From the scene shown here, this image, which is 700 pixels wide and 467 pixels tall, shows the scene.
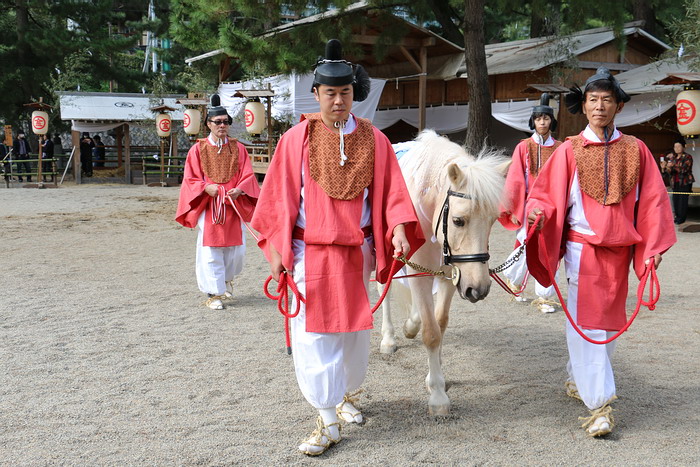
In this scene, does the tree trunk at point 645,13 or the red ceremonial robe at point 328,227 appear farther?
the tree trunk at point 645,13

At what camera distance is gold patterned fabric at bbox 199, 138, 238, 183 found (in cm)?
613

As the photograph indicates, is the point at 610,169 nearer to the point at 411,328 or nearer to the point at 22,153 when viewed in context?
the point at 411,328

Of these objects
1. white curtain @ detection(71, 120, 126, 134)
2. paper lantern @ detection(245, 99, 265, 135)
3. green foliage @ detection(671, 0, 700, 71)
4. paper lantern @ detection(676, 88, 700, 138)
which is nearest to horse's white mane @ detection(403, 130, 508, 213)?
paper lantern @ detection(676, 88, 700, 138)

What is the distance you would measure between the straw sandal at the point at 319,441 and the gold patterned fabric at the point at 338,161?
1.14m

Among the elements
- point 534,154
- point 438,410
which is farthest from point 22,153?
point 438,410

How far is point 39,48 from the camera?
72.3 feet

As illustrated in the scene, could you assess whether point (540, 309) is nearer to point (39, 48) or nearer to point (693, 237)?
point (693, 237)

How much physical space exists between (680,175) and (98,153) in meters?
21.4

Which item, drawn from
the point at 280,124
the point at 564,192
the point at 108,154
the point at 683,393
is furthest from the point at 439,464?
the point at 108,154

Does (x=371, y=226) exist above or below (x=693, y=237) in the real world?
above

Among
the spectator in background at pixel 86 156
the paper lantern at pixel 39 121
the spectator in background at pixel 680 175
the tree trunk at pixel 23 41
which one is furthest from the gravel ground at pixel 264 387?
the tree trunk at pixel 23 41

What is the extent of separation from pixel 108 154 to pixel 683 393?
92.4 feet

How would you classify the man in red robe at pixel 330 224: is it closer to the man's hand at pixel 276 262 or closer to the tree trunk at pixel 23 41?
the man's hand at pixel 276 262

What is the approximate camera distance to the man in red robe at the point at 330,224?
314cm
